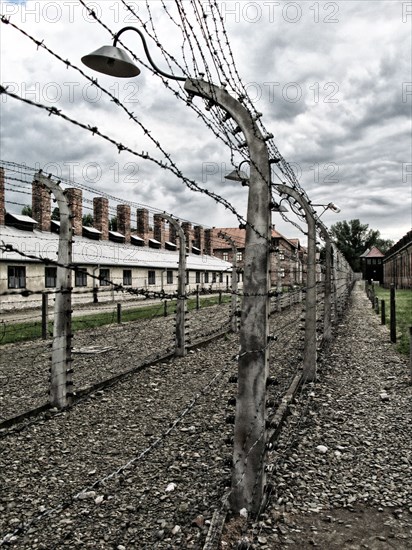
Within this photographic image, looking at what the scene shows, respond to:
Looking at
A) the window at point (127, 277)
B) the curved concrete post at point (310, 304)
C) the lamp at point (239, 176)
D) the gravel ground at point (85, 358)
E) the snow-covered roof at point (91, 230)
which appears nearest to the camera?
the lamp at point (239, 176)

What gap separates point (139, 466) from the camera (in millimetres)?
4566

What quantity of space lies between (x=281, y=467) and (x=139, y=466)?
1536 millimetres

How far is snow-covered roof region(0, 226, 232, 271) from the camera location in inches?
938

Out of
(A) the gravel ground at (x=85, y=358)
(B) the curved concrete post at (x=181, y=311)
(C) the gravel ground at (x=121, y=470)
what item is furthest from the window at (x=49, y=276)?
(C) the gravel ground at (x=121, y=470)

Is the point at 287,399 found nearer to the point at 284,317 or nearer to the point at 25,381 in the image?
the point at 25,381

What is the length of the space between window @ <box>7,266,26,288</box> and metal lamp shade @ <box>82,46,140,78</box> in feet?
68.3

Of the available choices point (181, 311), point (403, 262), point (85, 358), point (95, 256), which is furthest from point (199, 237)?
point (85, 358)

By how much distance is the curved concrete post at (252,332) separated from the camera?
11.9ft

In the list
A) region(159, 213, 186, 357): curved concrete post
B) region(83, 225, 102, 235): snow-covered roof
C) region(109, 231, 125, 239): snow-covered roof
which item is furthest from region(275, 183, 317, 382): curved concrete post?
region(109, 231, 125, 239): snow-covered roof

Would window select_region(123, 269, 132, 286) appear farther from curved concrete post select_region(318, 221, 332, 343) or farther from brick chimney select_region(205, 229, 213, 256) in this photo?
brick chimney select_region(205, 229, 213, 256)

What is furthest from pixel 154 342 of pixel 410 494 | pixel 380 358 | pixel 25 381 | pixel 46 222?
pixel 46 222

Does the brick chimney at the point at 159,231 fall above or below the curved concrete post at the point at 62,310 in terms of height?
above

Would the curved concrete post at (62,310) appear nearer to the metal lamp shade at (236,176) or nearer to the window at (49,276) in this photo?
the metal lamp shade at (236,176)

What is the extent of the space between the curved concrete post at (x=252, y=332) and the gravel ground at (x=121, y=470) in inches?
17.5
